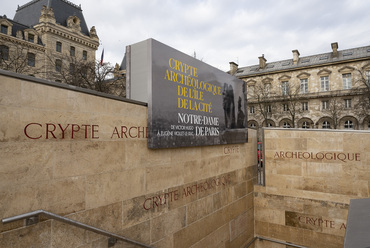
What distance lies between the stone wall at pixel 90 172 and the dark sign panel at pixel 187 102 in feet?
1.01

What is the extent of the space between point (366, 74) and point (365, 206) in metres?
40.5

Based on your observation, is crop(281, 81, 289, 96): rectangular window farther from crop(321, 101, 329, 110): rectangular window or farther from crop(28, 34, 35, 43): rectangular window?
crop(28, 34, 35, 43): rectangular window

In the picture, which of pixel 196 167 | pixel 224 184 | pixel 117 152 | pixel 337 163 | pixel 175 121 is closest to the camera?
pixel 117 152

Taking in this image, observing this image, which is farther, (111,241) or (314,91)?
(314,91)

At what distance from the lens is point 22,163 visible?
314 centimetres

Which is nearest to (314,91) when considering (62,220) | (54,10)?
(62,220)

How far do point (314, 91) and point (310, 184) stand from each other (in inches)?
1349

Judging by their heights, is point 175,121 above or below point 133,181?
above

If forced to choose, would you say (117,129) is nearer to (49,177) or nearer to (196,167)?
(49,177)

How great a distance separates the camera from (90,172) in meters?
3.94

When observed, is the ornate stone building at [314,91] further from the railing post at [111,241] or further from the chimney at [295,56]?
the railing post at [111,241]

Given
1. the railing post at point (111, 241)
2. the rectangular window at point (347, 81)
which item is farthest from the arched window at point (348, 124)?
the railing post at point (111, 241)

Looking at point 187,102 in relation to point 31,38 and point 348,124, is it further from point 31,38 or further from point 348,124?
point 31,38

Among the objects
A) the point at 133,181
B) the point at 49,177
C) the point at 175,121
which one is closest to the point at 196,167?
the point at 175,121
